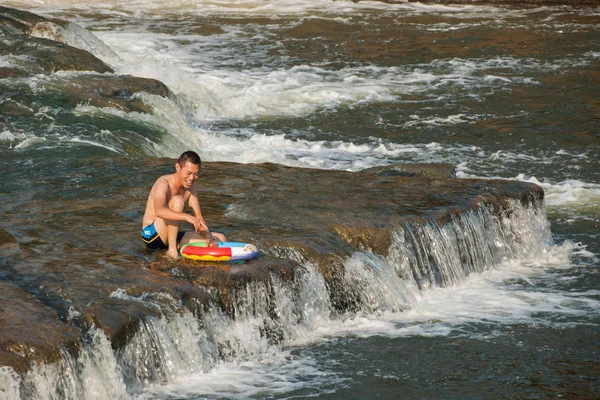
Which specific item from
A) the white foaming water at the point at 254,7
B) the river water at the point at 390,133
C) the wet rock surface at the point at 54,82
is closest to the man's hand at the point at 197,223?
the river water at the point at 390,133

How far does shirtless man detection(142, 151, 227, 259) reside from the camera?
9.02m

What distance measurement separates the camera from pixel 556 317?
33.5 ft

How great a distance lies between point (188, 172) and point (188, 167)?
0.17 ft

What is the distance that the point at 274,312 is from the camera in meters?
9.56

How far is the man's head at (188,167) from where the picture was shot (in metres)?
8.97

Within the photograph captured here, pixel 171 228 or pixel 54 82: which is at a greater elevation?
pixel 54 82

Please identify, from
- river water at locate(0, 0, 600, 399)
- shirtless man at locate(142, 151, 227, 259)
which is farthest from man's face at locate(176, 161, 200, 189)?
river water at locate(0, 0, 600, 399)

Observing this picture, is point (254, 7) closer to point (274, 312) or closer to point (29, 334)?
point (274, 312)

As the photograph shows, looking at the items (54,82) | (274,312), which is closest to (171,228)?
(274,312)

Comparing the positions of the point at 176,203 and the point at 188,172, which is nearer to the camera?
the point at 188,172

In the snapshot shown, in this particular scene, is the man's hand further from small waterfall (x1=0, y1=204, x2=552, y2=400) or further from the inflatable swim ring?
small waterfall (x1=0, y1=204, x2=552, y2=400)

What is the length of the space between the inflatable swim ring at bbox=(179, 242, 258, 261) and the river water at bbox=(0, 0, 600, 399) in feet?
2.02

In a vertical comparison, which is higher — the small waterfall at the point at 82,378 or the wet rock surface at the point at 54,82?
the wet rock surface at the point at 54,82

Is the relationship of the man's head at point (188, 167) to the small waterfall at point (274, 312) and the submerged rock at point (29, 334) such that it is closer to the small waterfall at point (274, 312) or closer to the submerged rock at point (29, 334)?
the small waterfall at point (274, 312)
